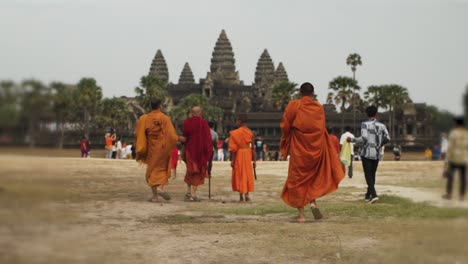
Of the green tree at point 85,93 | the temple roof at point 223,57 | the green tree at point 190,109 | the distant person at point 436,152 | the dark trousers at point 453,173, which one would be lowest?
the dark trousers at point 453,173

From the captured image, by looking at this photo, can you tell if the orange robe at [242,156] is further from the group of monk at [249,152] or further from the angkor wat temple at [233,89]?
the angkor wat temple at [233,89]

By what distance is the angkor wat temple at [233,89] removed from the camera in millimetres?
83312

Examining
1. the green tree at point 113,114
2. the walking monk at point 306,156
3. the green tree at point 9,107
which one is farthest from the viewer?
the green tree at point 113,114

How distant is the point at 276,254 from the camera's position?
16.7ft

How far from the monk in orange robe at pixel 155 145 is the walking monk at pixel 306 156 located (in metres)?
3.17

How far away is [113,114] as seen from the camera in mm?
73312

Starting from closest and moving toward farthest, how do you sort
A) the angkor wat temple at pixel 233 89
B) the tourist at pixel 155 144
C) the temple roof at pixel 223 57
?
the tourist at pixel 155 144 < the angkor wat temple at pixel 233 89 < the temple roof at pixel 223 57

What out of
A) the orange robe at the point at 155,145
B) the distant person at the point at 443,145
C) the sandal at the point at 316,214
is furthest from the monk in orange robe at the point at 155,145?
the distant person at the point at 443,145

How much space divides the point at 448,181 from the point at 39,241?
3.45 feet

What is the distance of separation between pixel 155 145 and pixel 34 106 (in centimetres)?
879

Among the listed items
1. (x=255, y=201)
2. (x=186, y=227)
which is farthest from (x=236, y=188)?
(x=186, y=227)

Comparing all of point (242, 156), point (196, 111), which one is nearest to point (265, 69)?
point (196, 111)

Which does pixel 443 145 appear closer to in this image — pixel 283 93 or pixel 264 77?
pixel 283 93

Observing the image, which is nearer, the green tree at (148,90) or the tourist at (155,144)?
the tourist at (155,144)
